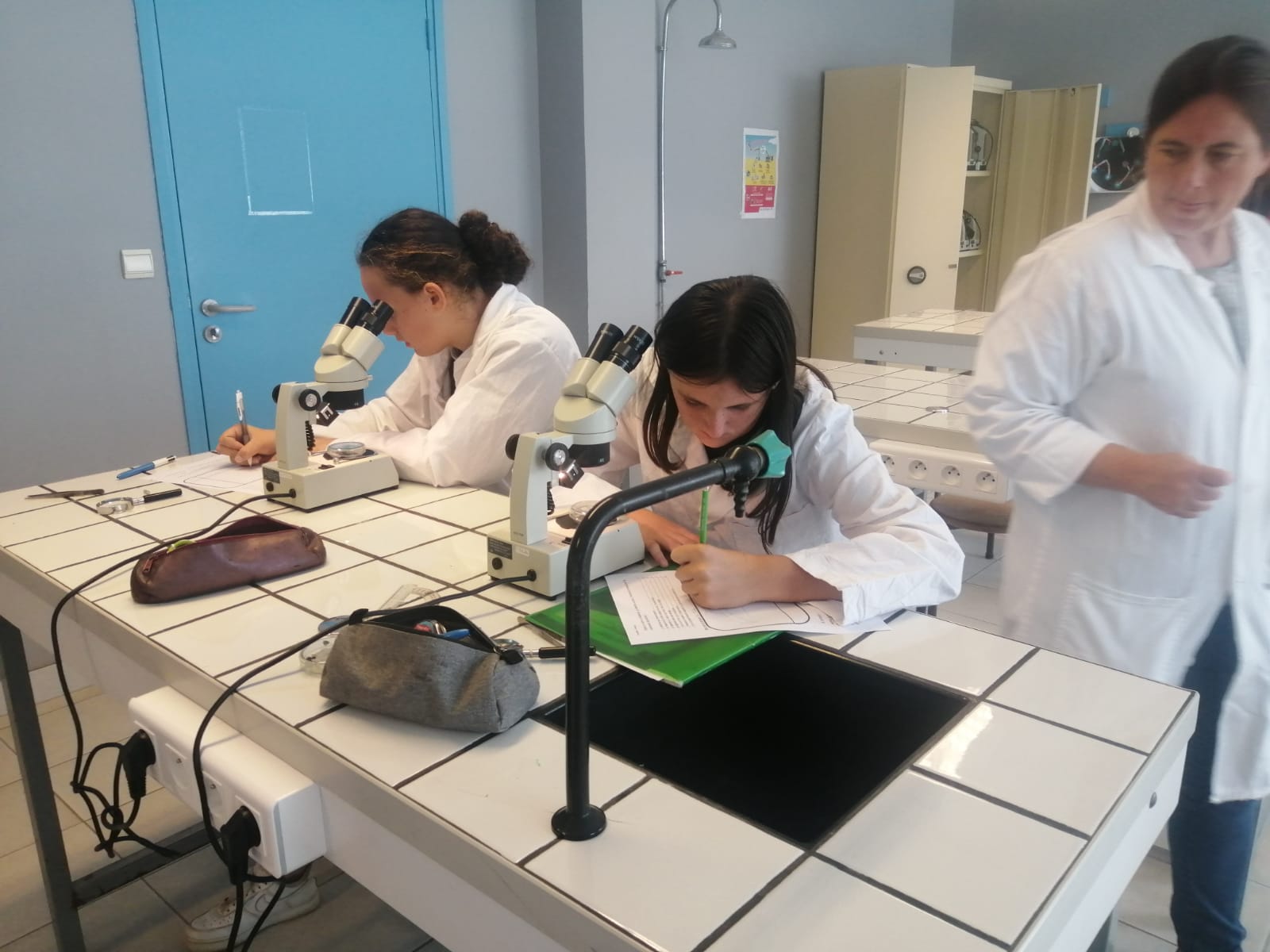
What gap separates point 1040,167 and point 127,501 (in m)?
4.95

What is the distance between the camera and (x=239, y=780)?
33.7 inches

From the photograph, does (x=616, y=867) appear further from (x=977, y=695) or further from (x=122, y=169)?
(x=122, y=169)

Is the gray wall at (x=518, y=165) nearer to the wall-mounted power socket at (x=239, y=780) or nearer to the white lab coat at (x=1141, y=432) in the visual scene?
the wall-mounted power socket at (x=239, y=780)

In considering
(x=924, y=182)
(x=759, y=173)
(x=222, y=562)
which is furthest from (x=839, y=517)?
(x=924, y=182)

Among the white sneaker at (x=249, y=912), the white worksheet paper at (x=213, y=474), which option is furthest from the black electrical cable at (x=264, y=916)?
the white worksheet paper at (x=213, y=474)

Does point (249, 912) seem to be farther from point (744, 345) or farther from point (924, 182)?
point (924, 182)

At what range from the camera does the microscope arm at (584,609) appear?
64 cm

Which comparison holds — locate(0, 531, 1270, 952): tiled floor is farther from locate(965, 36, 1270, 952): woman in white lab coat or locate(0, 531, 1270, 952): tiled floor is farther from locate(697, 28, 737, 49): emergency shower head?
Result: locate(697, 28, 737, 49): emergency shower head

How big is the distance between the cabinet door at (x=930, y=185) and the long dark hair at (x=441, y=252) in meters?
3.23

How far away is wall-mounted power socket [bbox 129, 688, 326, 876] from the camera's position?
830 mm

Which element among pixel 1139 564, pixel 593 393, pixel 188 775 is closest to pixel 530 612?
pixel 593 393

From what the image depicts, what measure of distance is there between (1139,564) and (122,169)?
8.16 feet

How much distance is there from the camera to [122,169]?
2.42 m

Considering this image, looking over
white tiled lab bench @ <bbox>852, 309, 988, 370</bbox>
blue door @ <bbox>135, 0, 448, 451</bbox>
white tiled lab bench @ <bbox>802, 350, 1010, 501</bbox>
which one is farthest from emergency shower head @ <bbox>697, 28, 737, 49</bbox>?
white tiled lab bench @ <bbox>802, 350, 1010, 501</bbox>
